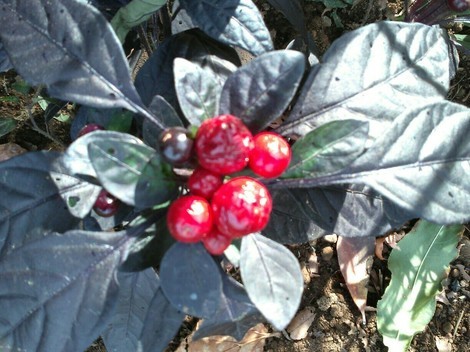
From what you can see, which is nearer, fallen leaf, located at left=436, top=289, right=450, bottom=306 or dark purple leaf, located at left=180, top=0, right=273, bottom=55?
dark purple leaf, located at left=180, top=0, right=273, bottom=55

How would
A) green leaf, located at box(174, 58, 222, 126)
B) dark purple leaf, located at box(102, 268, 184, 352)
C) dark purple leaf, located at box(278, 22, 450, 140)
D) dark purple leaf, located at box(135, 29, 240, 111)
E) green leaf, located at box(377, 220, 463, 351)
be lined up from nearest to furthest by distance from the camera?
green leaf, located at box(174, 58, 222, 126) → dark purple leaf, located at box(278, 22, 450, 140) → dark purple leaf, located at box(135, 29, 240, 111) → dark purple leaf, located at box(102, 268, 184, 352) → green leaf, located at box(377, 220, 463, 351)

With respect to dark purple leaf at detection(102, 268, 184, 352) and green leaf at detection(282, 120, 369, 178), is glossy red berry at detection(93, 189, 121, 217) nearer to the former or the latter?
dark purple leaf at detection(102, 268, 184, 352)

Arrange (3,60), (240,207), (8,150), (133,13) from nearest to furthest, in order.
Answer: (240,207) < (133,13) < (3,60) < (8,150)

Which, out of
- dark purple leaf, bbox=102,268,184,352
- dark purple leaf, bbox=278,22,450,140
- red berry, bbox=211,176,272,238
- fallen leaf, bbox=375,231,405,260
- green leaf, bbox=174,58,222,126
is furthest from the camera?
fallen leaf, bbox=375,231,405,260

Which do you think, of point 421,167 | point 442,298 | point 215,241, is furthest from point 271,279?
point 442,298

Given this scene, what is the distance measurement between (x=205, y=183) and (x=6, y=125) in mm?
1007

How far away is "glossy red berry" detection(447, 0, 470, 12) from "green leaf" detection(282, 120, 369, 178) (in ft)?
2.06

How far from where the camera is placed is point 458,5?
4.25 feet

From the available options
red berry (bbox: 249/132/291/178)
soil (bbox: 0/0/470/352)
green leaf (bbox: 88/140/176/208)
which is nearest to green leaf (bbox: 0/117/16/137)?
soil (bbox: 0/0/470/352)

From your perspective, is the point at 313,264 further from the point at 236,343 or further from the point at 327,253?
the point at 236,343

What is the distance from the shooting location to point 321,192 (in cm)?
111

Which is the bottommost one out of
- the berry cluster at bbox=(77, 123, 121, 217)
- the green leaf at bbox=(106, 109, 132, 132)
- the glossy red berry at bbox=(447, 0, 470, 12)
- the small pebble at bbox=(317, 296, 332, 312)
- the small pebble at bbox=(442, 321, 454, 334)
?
the small pebble at bbox=(442, 321, 454, 334)

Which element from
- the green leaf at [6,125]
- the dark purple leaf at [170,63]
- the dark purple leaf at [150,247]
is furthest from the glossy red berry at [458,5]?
the green leaf at [6,125]

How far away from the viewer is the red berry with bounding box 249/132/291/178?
0.81 meters
